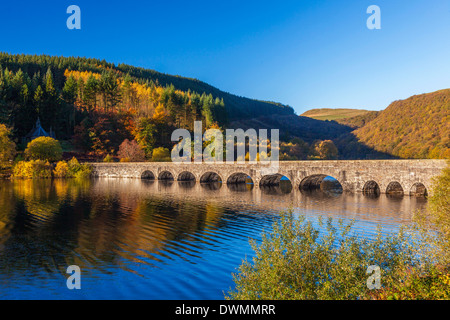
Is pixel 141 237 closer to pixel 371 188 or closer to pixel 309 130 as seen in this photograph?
pixel 371 188

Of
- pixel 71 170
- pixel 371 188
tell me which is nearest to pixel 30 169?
pixel 71 170

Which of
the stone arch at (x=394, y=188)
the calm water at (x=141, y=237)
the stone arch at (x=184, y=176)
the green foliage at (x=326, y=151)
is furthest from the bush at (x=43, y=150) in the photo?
the green foliage at (x=326, y=151)

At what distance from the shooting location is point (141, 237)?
2136 centimetres

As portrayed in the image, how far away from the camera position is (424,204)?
3331cm

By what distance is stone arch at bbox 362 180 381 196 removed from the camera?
4340 cm

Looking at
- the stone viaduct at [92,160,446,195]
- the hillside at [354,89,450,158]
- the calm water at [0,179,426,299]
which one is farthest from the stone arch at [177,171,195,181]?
the hillside at [354,89,450,158]

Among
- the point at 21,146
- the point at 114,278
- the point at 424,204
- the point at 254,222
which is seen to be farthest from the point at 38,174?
the point at 424,204

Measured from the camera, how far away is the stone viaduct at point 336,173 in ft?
127

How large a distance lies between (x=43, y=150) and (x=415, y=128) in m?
95.9

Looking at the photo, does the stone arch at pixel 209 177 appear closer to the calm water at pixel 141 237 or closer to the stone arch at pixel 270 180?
the stone arch at pixel 270 180

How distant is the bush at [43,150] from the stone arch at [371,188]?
6810 cm

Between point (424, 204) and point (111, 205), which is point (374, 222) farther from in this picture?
point (111, 205)

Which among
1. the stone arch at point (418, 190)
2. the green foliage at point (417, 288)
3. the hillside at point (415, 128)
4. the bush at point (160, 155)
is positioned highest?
the hillside at point (415, 128)

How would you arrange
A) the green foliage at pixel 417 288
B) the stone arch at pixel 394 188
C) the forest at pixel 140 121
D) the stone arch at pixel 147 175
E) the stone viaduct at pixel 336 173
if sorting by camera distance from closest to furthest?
the green foliage at pixel 417 288
the stone viaduct at pixel 336 173
the stone arch at pixel 394 188
the stone arch at pixel 147 175
the forest at pixel 140 121
